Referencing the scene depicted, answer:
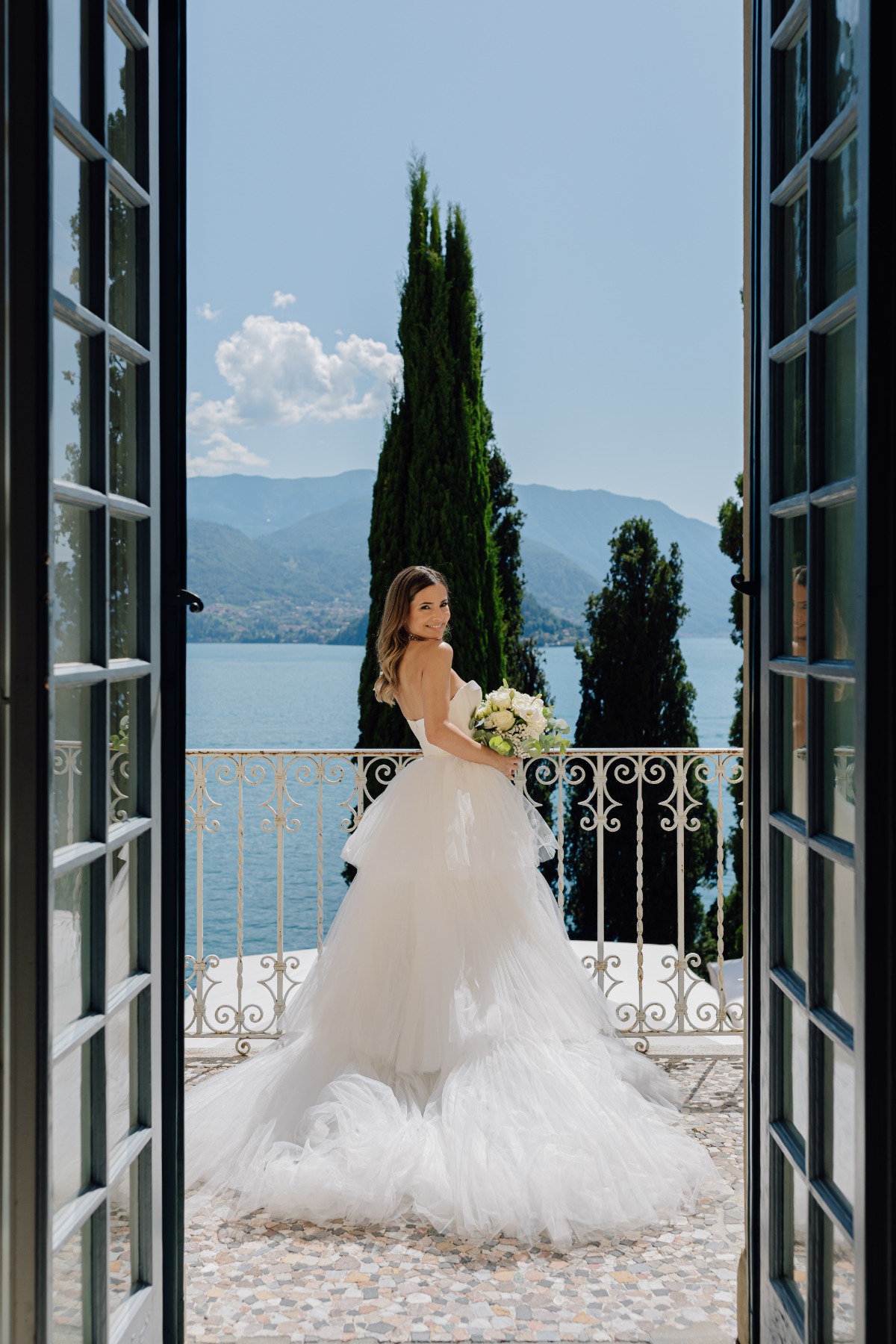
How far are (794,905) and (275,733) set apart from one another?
28.3m

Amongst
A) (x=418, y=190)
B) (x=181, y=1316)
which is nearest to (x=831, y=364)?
(x=181, y=1316)

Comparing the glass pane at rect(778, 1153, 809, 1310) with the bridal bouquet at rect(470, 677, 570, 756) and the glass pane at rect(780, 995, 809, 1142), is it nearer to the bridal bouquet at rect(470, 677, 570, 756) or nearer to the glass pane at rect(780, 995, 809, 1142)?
the glass pane at rect(780, 995, 809, 1142)

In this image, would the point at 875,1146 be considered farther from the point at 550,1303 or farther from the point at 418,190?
the point at 418,190

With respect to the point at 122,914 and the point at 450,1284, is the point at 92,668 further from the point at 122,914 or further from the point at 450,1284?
the point at 450,1284

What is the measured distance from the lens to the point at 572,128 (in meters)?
24.1

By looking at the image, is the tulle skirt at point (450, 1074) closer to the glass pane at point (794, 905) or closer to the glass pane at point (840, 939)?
the glass pane at point (794, 905)

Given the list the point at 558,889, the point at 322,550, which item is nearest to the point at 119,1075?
the point at 558,889

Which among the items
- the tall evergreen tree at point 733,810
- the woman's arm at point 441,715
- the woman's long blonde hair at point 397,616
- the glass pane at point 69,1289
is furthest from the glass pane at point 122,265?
the tall evergreen tree at point 733,810

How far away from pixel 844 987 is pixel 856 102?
3.88ft

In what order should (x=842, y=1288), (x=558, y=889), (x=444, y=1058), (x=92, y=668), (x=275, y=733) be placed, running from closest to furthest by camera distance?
1. (x=842, y=1288)
2. (x=92, y=668)
3. (x=444, y=1058)
4. (x=558, y=889)
5. (x=275, y=733)

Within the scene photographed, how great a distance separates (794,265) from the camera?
5.49 ft

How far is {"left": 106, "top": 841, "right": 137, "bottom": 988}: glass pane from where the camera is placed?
5.21 feet

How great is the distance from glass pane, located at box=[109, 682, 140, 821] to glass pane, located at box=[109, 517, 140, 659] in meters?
0.06

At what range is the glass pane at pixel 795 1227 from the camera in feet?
5.13
